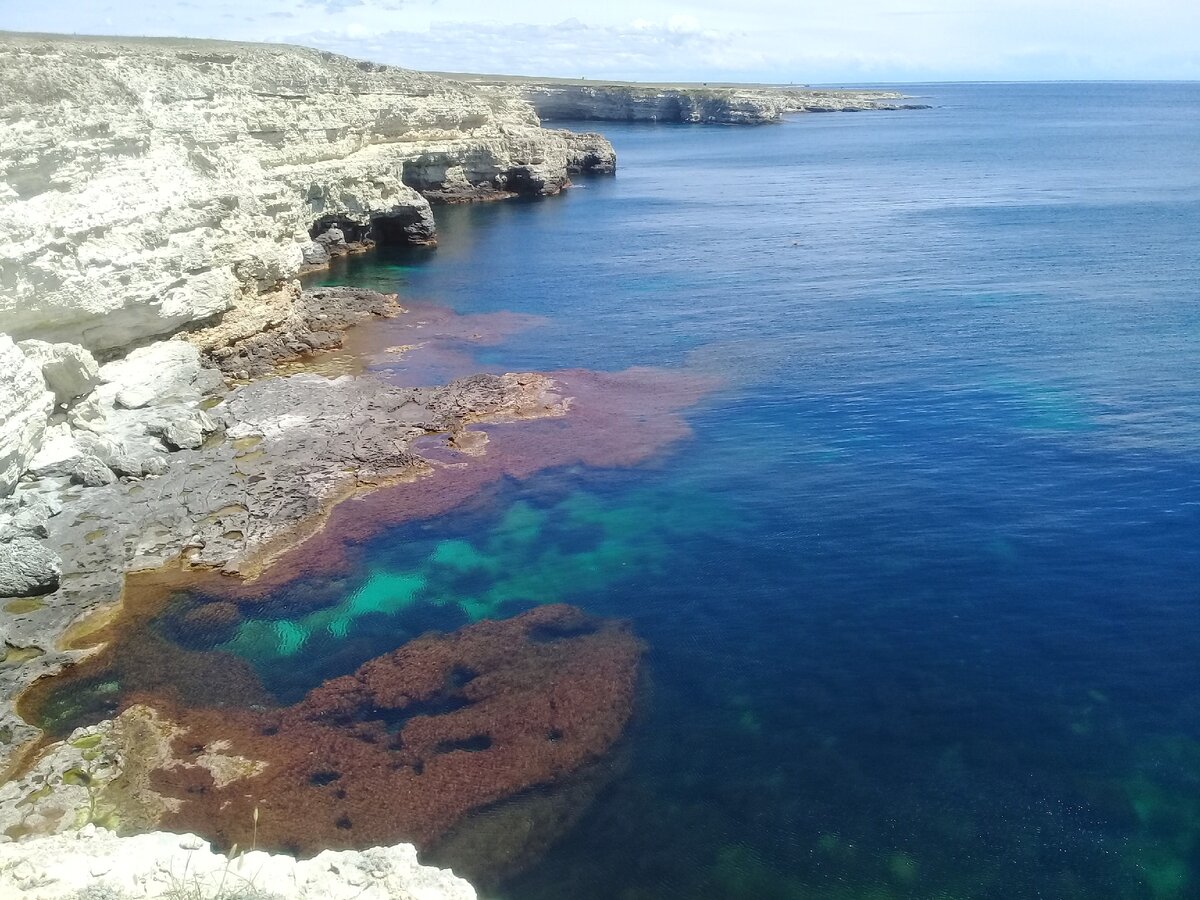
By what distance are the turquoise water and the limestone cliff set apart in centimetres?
907

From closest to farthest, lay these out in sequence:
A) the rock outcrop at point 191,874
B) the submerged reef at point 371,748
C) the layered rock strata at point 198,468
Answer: the rock outcrop at point 191,874, the submerged reef at point 371,748, the layered rock strata at point 198,468

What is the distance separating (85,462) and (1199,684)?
30822mm

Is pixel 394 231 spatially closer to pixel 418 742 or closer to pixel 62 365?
pixel 62 365

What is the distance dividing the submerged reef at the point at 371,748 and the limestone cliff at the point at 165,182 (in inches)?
659

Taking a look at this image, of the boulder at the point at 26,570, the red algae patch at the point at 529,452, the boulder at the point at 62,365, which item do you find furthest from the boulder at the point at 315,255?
the boulder at the point at 26,570

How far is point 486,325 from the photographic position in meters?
48.9

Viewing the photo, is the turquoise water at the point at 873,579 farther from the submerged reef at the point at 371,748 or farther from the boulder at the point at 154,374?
the boulder at the point at 154,374

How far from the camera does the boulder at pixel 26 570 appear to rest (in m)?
23.1

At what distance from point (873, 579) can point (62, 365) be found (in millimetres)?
26011

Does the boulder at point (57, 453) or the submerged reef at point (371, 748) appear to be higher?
the boulder at point (57, 453)

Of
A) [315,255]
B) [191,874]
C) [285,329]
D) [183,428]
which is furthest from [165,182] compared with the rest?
[191,874]

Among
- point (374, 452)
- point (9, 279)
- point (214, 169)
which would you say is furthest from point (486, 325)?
point (9, 279)

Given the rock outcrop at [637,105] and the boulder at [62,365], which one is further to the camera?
the rock outcrop at [637,105]

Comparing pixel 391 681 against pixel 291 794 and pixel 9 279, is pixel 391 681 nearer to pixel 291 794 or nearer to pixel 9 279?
pixel 291 794
